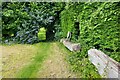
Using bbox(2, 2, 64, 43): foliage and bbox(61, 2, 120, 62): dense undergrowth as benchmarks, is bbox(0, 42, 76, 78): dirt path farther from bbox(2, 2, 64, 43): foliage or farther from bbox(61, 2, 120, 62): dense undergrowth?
bbox(2, 2, 64, 43): foliage

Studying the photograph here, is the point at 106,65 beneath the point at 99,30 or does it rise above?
beneath

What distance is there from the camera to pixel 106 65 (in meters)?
3.47

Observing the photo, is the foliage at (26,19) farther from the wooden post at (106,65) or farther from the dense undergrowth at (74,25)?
the wooden post at (106,65)

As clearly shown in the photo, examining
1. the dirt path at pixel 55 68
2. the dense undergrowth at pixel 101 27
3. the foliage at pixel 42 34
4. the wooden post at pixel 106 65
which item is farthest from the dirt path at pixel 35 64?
the foliage at pixel 42 34

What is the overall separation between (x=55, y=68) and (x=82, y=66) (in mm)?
681

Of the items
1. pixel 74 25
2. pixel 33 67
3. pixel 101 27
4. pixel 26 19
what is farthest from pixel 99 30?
pixel 26 19

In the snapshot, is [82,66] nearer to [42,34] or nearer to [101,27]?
[101,27]

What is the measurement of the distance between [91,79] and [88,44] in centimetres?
178

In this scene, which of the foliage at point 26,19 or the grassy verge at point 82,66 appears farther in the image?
the foliage at point 26,19

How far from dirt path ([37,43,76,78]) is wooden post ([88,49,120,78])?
0.64 meters

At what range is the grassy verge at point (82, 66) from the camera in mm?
4168

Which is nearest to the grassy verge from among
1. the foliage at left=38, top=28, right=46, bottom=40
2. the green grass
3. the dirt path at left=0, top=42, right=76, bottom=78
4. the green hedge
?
the green hedge

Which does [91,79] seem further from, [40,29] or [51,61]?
[40,29]

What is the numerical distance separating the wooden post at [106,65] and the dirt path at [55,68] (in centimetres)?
64
